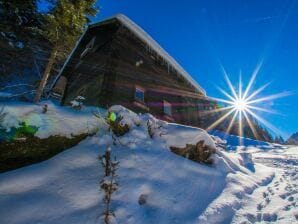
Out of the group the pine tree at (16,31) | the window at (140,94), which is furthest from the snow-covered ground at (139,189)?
the pine tree at (16,31)

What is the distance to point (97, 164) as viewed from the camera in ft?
18.1

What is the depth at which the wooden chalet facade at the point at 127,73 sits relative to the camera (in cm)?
1205

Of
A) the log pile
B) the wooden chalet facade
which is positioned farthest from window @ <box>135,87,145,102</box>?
the log pile

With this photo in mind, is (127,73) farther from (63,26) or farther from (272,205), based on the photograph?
(272,205)

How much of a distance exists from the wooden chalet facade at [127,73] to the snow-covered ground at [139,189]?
4.74 metres

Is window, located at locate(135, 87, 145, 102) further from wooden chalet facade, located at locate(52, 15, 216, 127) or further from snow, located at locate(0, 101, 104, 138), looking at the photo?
snow, located at locate(0, 101, 104, 138)

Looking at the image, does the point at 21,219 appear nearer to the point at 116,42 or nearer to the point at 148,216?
the point at 148,216

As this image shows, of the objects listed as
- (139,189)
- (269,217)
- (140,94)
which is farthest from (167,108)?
(269,217)

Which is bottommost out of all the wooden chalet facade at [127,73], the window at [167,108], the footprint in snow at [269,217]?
the footprint in snow at [269,217]

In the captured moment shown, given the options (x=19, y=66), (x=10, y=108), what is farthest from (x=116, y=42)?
(x=19, y=66)

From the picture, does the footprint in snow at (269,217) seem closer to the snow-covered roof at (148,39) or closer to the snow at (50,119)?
the snow at (50,119)

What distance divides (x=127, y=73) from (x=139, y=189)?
837cm

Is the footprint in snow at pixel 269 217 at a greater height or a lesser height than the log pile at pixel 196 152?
lesser

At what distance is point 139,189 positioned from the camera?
500 cm
